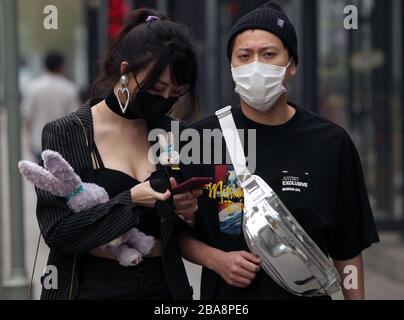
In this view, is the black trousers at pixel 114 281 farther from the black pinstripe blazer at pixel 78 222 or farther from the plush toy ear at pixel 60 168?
the plush toy ear at pixel 60 168

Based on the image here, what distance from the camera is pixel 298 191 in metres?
2.68

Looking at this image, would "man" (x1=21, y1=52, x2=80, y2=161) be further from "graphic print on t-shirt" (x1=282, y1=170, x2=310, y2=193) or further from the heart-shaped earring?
"graphic print on t-shirt" (x1=282, y1=170, x2=310, y2=193)

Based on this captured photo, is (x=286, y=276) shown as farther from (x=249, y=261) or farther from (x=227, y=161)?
(x=227, y=161)

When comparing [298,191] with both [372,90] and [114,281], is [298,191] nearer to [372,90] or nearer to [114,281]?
[114,281]

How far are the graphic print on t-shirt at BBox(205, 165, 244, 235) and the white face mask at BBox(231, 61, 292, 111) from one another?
22 centimetres

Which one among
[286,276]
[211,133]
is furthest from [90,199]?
[286,276]

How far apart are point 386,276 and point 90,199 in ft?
16.7

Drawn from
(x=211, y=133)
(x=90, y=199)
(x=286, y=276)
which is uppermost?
(x=211, y=133)

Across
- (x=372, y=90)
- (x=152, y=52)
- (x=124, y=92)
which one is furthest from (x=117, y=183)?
(x=372, y=90)

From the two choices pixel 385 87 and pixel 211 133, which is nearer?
pixel 211 133

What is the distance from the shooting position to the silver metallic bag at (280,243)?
8.47ft

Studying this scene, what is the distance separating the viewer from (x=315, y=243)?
8.74 feet

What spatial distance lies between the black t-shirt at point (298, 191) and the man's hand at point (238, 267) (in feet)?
0.14

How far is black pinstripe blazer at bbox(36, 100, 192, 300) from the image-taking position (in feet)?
8.65
